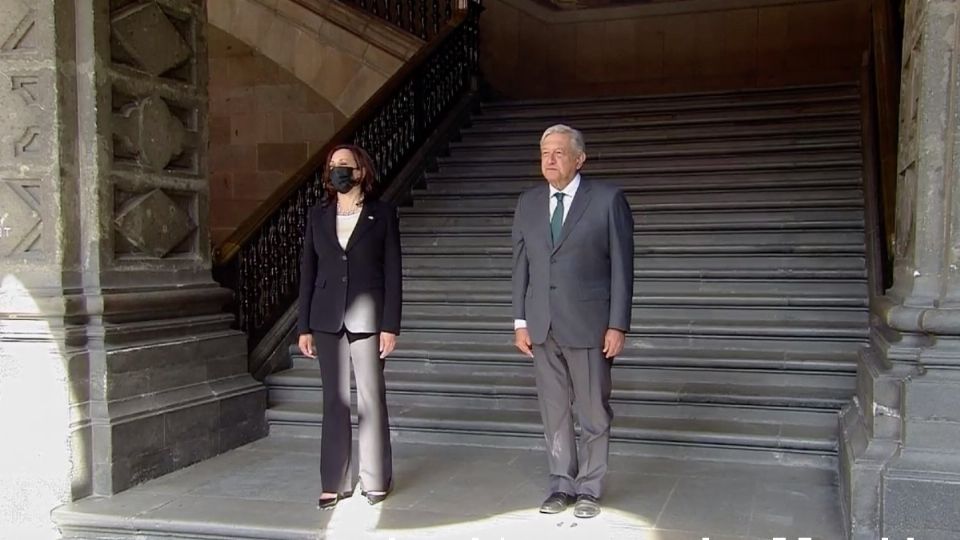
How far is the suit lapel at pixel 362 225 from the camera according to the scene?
4.15 m

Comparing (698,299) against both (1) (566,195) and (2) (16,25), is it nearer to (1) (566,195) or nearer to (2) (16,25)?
(1) (566,195)

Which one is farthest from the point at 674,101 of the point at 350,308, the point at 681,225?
the point at 350,308

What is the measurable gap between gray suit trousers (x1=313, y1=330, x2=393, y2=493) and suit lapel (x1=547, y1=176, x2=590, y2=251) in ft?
3.21

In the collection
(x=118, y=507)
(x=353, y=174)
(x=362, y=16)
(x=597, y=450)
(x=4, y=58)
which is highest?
(x=362, y=16)

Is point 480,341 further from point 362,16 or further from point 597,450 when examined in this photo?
point 362,16

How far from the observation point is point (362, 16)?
9.52 meters

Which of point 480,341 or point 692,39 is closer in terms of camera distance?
point 480,341

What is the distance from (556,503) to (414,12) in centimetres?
726

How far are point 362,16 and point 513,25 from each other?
96.0 inches

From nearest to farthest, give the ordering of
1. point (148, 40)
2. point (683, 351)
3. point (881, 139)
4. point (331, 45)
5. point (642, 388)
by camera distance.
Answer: point (148, 40) < point (642, 388) < point (683, 351) < point (881, 139) < point (331, 45)

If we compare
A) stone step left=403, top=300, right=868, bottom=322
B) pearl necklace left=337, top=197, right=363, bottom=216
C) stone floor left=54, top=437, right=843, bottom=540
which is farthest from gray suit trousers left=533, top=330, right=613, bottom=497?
stone step left=403, top=300, right=868, bottom=322

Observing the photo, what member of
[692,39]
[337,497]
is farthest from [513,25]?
[337,497]

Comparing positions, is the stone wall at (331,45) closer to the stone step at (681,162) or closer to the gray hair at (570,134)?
the stone step at (681,162)

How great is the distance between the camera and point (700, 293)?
20.9ft
